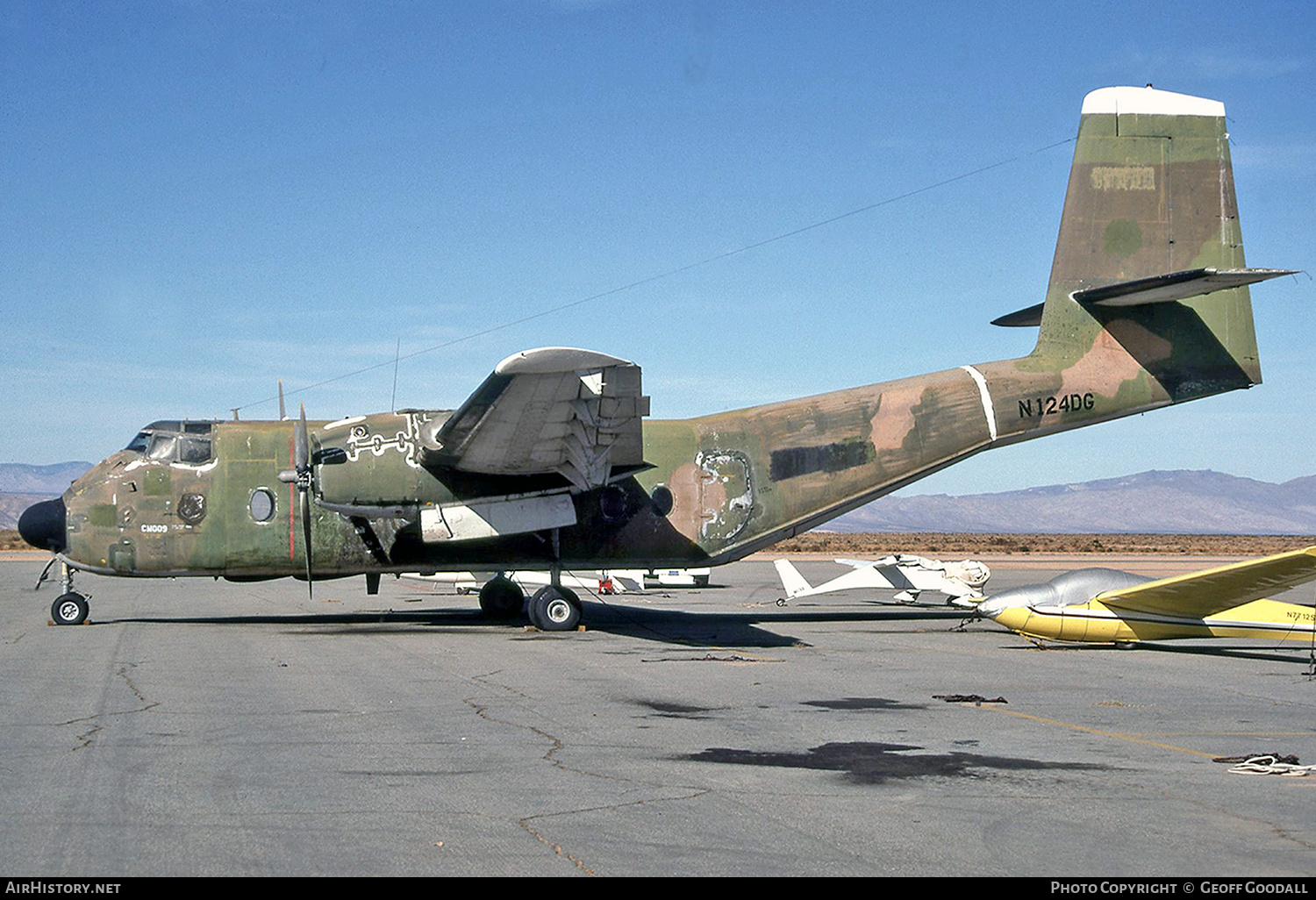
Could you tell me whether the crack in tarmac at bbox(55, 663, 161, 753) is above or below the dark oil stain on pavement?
above

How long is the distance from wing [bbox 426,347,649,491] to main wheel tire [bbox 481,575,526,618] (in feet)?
14.5

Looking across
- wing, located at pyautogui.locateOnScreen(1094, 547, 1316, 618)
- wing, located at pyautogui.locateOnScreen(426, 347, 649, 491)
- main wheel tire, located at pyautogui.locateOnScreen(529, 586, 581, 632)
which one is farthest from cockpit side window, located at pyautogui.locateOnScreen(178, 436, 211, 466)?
wing, located at pyautogui.locateOnScreen(1094, 547, 1316, 618)

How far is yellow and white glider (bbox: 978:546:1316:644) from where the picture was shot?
15734 millimetres

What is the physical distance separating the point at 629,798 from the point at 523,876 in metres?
1.82

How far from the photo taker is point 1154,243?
72.2 ft

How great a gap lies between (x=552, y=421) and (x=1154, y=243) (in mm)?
12356

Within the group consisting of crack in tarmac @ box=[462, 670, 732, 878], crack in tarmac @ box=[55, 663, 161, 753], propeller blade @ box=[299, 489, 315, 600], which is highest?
propeller blade @ box=[299, 489, 315, 600]

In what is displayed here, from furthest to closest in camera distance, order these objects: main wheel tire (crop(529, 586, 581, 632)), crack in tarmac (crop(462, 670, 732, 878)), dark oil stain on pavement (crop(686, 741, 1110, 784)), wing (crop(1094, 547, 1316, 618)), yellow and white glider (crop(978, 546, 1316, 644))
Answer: main wheel tire (crop(529, 586, 581, 632)) < yellow and white glider (crop(978, 546, 1316, 644)) < wing (crop(1094, 547, 1316, 618)) < dark oil stain on pavement (crop(686, 741, 1110, 784)) < crack in tarmac (crop(462, 670, 732, 878))

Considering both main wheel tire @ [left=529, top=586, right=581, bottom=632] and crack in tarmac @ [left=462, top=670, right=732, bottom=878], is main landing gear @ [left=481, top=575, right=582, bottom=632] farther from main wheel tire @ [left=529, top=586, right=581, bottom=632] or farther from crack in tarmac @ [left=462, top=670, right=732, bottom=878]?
crack in tarmac @ [left=462, top=670, right=732, bottom=878]

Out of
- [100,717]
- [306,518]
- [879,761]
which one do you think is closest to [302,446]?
[306,518]

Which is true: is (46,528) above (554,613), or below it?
above

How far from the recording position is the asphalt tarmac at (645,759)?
6082mm

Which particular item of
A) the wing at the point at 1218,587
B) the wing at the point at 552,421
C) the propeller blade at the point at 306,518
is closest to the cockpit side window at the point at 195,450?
the propeller blade at the point at 306,518

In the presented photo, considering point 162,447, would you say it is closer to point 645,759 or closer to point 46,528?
point 46,528
